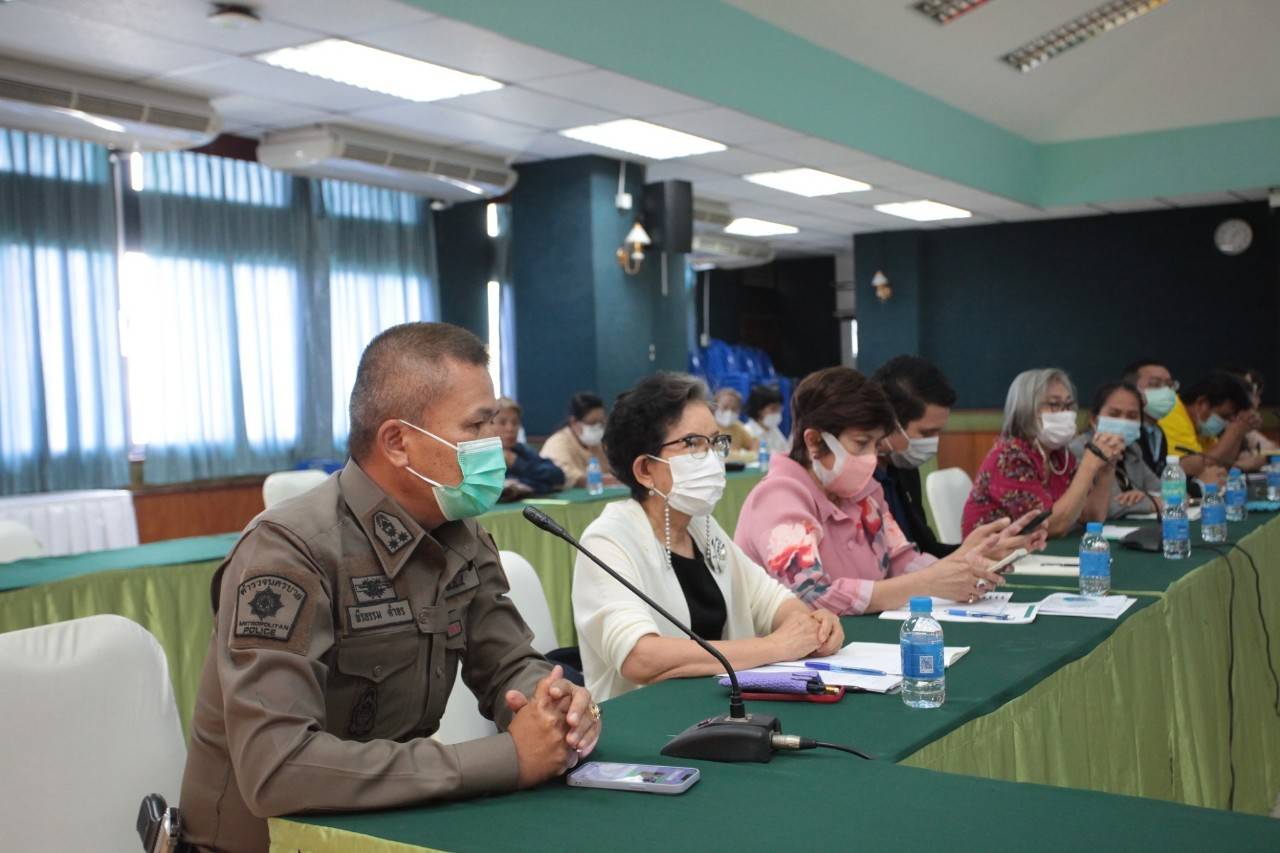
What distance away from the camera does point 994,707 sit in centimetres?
203

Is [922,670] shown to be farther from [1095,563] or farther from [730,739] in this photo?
[1095,563]

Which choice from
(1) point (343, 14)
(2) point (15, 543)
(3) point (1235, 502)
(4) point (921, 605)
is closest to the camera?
(4) point (921, 605)

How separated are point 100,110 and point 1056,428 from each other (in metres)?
4.34

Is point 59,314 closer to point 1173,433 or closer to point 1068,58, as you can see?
point 1173,433

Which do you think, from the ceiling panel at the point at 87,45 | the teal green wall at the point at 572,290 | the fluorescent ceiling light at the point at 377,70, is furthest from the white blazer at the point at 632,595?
A: the teal green wall at the point at 572,290

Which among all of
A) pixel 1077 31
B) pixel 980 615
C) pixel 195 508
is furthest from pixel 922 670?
pixel 1077 31

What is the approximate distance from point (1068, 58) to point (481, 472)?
347 inches

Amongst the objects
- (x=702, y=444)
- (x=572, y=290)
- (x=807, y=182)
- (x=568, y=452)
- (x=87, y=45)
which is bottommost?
(x=568, y=452)

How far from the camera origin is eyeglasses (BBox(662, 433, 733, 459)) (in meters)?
2.61

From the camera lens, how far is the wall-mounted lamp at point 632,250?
820 cm

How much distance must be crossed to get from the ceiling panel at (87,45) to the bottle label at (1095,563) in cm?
408

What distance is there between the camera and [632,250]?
827 centimetres

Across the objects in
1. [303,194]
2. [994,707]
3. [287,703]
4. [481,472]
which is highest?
[303,194]

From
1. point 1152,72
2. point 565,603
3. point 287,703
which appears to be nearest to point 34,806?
point 287,703
